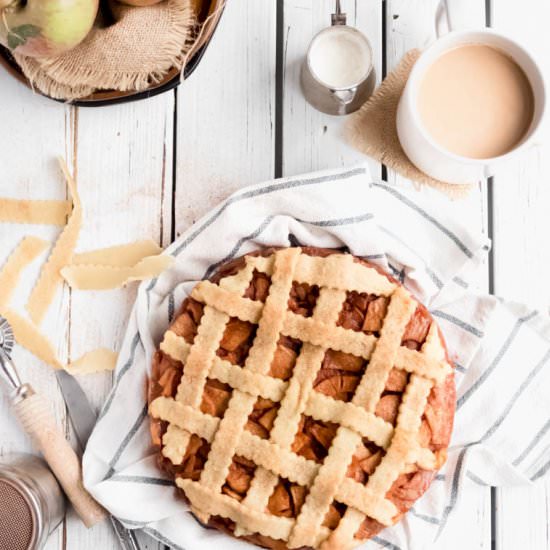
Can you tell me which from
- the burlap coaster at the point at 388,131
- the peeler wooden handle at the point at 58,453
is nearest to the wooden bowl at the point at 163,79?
the burlap coaster at the point at 388,131

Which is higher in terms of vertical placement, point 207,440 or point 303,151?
point 303,151

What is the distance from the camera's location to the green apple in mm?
949

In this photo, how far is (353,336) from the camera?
1052mm

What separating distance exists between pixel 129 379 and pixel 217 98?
427 mm

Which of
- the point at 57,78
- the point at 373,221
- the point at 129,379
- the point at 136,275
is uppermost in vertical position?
the point at 57,78

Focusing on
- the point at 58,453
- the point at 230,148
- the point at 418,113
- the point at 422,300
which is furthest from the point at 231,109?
the point at 58,453

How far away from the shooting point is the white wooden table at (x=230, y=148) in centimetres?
122

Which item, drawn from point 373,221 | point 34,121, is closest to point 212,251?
point 373,221

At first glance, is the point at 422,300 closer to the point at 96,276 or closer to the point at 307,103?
the point at 307,103

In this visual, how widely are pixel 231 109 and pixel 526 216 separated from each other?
0.46m

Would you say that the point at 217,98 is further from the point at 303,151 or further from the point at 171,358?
the point at 171,358

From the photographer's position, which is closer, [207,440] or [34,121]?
[207,440]

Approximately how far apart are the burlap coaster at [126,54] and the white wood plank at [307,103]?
201mm

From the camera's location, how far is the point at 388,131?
121cm
